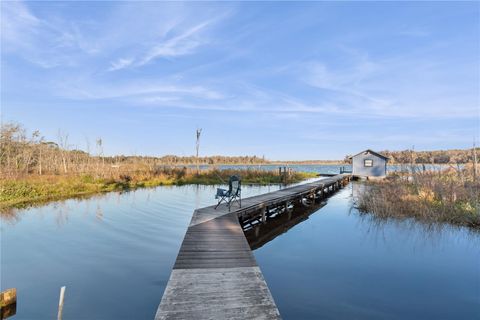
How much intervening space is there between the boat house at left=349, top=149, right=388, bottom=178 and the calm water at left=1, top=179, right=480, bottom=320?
21.2 metres

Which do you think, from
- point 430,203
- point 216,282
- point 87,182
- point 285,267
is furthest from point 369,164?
point 216,282

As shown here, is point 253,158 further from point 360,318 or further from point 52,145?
point 360,318

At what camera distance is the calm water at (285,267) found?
14.5 ft

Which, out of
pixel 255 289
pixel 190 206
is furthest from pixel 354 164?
pixel 255 289

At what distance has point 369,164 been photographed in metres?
30.0

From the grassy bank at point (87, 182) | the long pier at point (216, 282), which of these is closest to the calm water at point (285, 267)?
the long pier at point (216, 282)

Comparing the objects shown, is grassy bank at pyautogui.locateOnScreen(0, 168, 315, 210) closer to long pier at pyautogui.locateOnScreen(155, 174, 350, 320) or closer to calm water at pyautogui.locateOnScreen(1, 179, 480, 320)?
calm water at pyautogui.locateOnScreen(1, 179, 480, 320)

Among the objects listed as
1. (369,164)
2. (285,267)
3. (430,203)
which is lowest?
(285,267)

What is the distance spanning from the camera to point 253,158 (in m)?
93.6

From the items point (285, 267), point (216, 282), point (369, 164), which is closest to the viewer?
point (216, 282)

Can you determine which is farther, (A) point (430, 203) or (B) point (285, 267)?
(A) point (430, 203)

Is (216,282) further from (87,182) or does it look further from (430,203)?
(87,182)

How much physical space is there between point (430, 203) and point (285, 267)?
313 inches

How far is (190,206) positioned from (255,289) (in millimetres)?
9567
